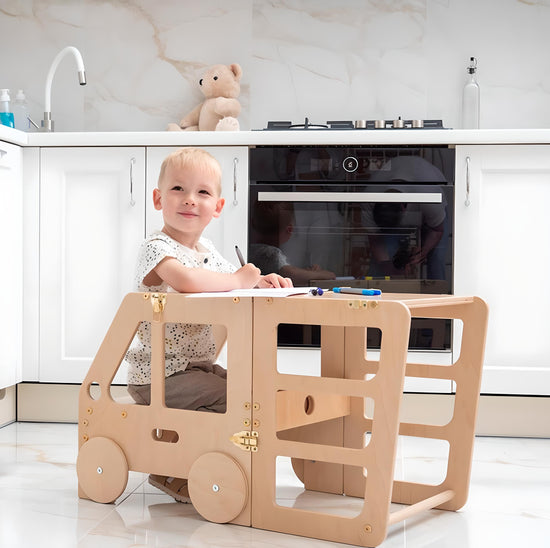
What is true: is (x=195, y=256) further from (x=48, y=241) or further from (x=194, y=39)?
(x=194, y=39)

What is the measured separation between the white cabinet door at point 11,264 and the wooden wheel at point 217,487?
3.74 feet

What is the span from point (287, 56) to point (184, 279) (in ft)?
5.53

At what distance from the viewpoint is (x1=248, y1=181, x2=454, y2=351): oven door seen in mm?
2404

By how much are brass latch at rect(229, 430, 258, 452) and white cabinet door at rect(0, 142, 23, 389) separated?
1217 mm

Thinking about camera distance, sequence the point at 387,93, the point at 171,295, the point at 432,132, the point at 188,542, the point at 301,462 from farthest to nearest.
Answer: the point at 387,93
the point at 432,132
the point at 301,462
the point at 171,295
the point at 188,542

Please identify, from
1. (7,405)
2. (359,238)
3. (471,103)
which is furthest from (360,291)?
(471,103)

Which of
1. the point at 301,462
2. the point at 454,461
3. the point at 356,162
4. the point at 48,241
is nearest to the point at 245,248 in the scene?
the point at 356,162

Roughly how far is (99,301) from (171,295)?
1.04 meters

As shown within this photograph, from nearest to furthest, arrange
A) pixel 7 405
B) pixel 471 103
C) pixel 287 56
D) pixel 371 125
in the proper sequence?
pixel 7 405
pixel 371 125
pixel 471 103
pixel 287 56

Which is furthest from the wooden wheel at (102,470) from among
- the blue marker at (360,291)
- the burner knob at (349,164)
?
the burner knob at (349,164)

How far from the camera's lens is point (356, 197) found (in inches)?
94.9

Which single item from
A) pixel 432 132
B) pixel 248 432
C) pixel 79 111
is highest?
pixel 79 111

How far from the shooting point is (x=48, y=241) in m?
2.52

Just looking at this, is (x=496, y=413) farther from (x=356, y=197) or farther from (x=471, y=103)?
(x=471, y=103)
